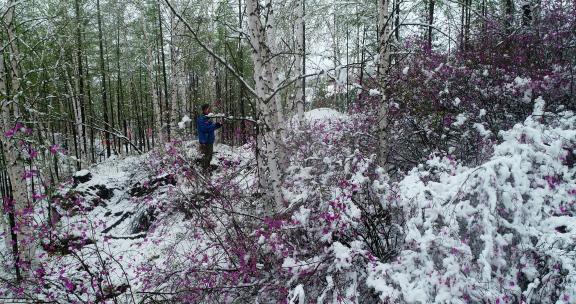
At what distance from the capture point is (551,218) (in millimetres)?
2904

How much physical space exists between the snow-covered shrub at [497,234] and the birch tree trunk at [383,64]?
8.63 ft

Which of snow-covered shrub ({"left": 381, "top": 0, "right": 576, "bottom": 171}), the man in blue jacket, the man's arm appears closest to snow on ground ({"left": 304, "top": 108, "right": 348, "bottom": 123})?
the man in blue jacket

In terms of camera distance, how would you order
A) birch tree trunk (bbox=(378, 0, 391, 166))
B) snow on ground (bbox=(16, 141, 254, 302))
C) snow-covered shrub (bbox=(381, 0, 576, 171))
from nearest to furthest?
snow-covered shrub (bbox=(381, 0, 576, 171)) < birch tree trunk (bbox=(378, 0, 391, 166)) < snow on ground (bbox=(16, 141, 254, 302))

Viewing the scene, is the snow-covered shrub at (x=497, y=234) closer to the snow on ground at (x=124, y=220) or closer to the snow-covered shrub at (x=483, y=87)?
the snow-covered shrub at (x=483, y=87)

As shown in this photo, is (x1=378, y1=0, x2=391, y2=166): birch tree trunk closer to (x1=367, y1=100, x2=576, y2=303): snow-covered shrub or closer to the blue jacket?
(x1=367, y1=100, x2=576, y2=303): snow-covered shrub

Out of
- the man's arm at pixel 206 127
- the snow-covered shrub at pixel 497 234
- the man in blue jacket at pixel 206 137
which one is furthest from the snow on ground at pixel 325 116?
the snow-covered shrub at pixel 497 234

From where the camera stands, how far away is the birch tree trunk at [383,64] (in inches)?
228

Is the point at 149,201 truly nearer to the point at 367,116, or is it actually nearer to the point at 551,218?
the point at 367,116

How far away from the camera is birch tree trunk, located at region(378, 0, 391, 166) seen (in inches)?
228

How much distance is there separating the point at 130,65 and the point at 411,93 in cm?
2485

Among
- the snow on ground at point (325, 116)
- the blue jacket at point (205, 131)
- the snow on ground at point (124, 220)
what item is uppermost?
the snow on ground at point (325, 116)

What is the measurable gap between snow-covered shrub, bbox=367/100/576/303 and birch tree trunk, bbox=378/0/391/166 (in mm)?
Result: 2629

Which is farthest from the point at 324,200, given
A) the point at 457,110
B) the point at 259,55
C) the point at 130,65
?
the point at 130,65

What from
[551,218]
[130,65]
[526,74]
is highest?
[130,65]
